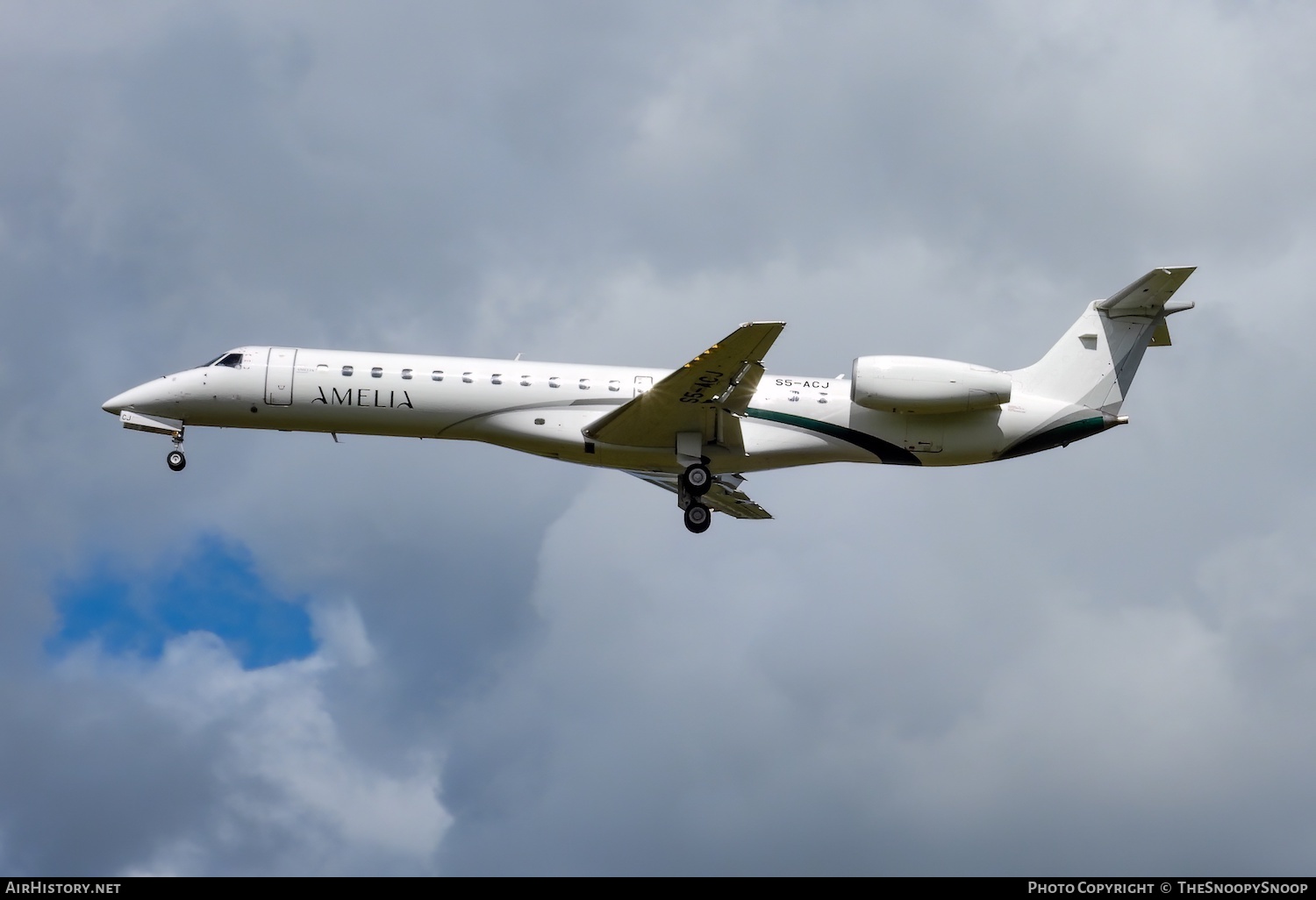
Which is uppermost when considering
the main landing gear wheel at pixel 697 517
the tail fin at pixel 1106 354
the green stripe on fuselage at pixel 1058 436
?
the tail fin at pixel 1106 354

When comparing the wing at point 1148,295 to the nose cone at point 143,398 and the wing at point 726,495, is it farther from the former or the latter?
the nose cone at point 143,398

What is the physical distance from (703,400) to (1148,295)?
10.9m

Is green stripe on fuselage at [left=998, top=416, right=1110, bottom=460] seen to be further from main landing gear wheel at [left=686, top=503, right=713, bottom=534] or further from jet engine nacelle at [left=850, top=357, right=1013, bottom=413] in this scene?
main landing gear wheel at [left=686, top=503, right=713, bottom=534]

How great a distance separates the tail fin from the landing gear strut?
19757 mm

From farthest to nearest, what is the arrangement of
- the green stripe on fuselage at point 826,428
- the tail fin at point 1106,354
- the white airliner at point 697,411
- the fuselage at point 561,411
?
1. the tail fin at point 1106,354
2. the green stripe on fuselage at point 826,428
3. the fuselage at point 561,411
4. the white airliner at point 697,411

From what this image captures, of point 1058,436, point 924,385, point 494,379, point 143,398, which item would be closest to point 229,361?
point 143,398

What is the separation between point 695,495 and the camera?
35.4 metres

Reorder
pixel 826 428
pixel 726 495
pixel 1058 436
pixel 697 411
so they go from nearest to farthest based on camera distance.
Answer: pixel 697 411 < pixel 826 428 < pixel 1058 436 < pixel 726 495

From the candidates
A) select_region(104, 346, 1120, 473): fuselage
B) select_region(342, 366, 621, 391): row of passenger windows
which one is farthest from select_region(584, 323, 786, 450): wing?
select_region(342, 366, 621, 391): row of passenger windows

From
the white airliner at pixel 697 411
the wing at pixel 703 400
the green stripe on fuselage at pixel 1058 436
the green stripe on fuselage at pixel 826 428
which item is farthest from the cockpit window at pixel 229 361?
the green stripe on fuselage at pixel 1058 436

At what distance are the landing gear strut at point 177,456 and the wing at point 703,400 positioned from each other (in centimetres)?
986

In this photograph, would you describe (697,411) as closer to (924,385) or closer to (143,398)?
(924,385)

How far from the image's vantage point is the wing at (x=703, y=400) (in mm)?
32125
